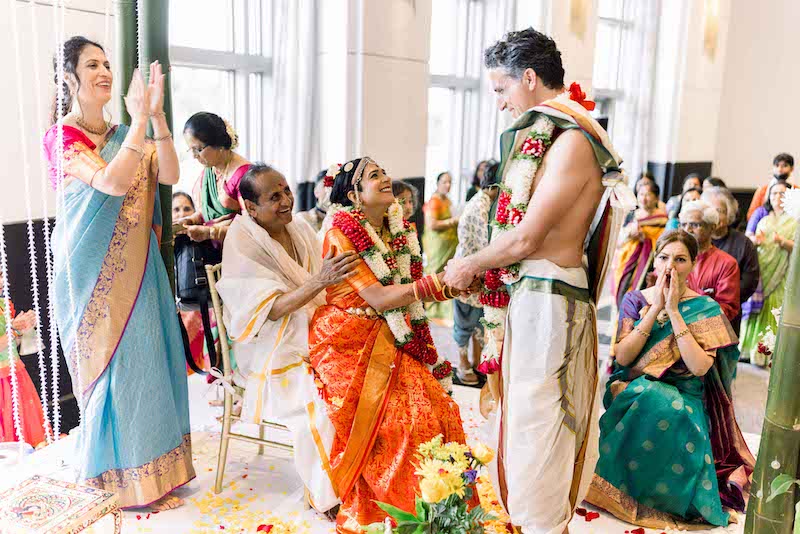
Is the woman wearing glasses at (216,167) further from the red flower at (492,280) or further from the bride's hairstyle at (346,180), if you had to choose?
the red flower at (492,280)

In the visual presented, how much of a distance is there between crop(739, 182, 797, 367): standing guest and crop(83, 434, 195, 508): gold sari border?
15.4 feet

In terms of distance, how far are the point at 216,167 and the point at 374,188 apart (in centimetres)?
118

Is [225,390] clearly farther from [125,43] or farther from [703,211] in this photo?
[703,211]

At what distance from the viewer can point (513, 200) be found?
2.45 meters

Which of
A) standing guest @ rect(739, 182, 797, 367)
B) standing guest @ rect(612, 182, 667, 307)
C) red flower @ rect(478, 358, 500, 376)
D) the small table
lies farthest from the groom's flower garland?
standing guest @ rect(739, 182, 797, 367)

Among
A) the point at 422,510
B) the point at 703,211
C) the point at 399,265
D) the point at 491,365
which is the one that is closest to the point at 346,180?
the point at 399,265

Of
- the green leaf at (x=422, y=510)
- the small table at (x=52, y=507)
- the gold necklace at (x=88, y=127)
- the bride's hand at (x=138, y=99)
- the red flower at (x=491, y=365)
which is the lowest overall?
the small table at (x=52, y=507)

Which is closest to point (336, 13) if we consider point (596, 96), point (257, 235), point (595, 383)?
point (257, 235)

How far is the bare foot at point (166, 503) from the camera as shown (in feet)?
9.75

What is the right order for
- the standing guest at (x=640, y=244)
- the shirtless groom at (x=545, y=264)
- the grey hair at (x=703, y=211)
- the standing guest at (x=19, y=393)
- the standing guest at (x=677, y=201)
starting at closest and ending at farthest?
the shirtless groom at (x=545, y=264) → the standing guest at (x=19, y=393) → the grey hair at (x=703, y=211) → the standing guest at (x=640, y=244) → the standing guest at (x=677, y=201)

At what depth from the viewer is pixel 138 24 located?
2.78 meters

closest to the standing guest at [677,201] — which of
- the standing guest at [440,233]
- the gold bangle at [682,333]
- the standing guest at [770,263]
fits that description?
the standing guest at [770,263]

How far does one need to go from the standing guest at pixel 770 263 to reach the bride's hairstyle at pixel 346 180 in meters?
4.19

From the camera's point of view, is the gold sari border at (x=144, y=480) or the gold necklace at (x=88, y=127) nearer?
the gold necklace at (x=88, y=127)
